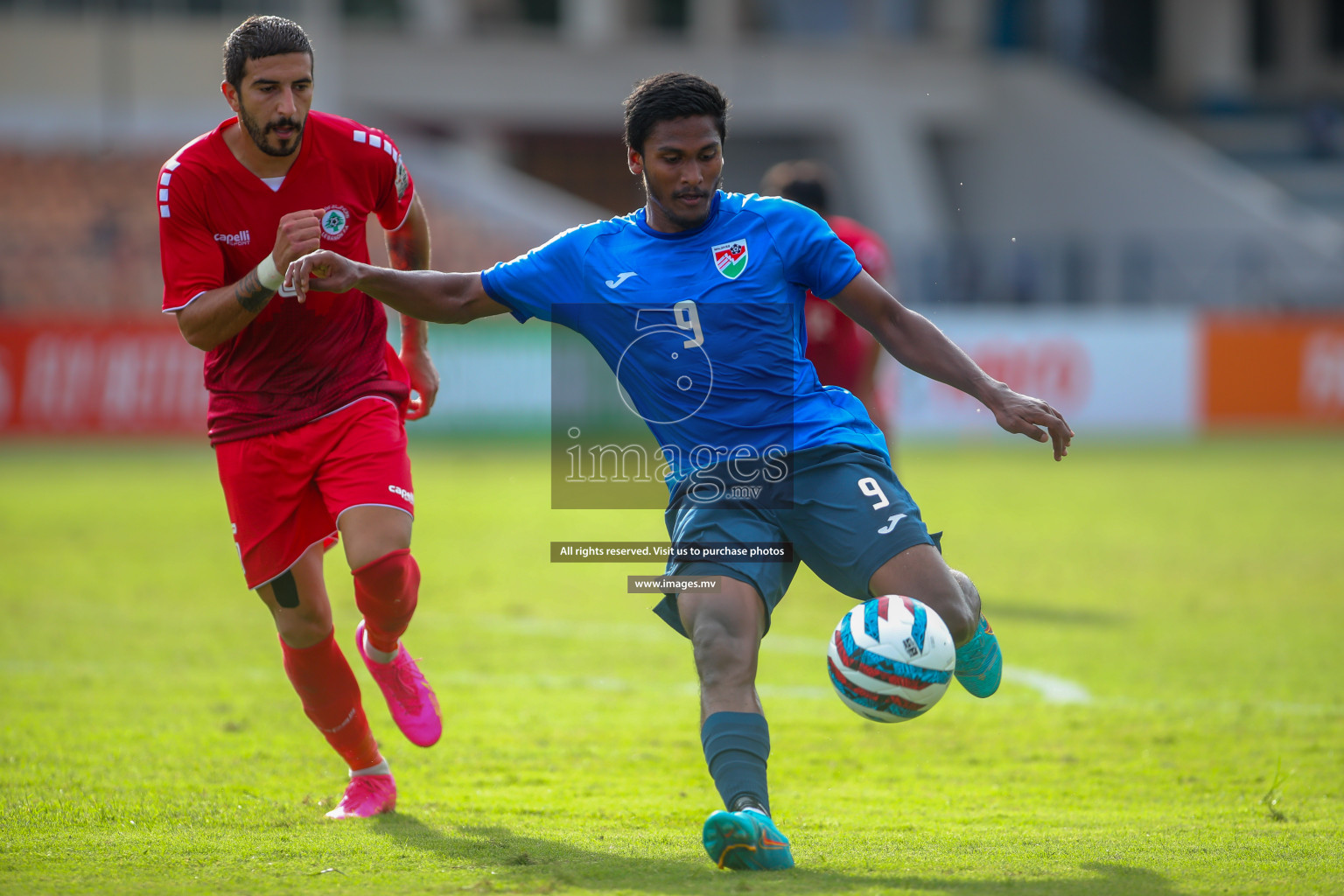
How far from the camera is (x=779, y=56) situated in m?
35.7

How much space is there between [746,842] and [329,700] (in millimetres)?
1820

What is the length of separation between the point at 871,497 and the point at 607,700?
2866mm

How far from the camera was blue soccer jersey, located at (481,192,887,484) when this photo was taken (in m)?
4.57

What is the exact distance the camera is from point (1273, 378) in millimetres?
22141

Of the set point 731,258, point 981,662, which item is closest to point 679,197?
point 731,258

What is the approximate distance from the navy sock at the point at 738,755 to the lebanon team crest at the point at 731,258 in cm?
136

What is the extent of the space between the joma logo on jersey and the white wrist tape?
44 centimetres

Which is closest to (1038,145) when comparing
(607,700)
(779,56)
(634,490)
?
(779,56)

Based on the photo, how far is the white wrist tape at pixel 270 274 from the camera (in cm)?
457

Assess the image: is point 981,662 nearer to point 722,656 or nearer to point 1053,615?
point 722,656

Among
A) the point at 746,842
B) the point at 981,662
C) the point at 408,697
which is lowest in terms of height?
the point at 408,697

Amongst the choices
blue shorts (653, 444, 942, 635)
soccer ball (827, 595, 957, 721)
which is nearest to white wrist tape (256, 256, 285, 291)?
blue shorts (653, 444, 942, 635)

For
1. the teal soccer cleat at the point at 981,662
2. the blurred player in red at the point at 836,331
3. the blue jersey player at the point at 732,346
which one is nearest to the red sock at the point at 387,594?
the blue jersey player at the point at 732,346

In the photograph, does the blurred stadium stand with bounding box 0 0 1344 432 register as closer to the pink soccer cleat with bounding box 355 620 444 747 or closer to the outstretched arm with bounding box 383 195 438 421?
the outstretched arm with bounding box 383 195 438 421
